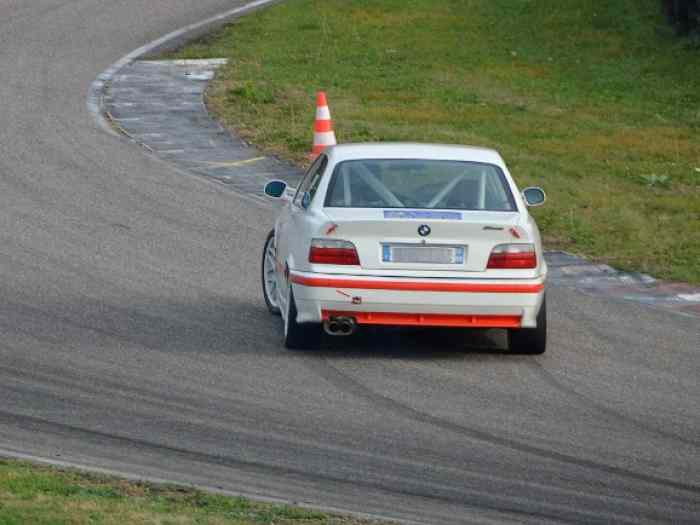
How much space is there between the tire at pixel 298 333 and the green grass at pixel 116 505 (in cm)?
335

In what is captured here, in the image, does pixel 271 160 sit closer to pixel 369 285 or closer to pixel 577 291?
pixel 577 291

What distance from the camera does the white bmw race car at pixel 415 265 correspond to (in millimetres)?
11086

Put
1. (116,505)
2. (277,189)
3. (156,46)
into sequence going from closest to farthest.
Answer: (116,505), (277,189), (156,46)

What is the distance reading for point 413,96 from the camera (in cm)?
2616

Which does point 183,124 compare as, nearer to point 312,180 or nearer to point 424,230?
point 312,180

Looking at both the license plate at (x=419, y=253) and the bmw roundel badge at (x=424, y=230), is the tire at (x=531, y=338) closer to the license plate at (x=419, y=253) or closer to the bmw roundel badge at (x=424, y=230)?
the license plate at (x=419, y=253)

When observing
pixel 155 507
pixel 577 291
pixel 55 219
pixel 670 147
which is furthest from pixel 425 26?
pixel 155 507

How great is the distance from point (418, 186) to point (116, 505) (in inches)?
183

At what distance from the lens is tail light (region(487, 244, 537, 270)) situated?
11141 mm

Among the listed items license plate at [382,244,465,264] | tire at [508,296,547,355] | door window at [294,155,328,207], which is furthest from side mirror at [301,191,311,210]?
tire at [508,296,547,355]

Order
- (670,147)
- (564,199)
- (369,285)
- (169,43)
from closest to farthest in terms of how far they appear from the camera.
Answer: (369,285) < (564,199) < (670,147) < (169,43)

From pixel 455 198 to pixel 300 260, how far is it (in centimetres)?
111

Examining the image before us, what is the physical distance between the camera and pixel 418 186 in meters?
11.6

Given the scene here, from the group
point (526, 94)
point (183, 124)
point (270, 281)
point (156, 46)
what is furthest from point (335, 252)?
point (156, 46)
